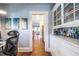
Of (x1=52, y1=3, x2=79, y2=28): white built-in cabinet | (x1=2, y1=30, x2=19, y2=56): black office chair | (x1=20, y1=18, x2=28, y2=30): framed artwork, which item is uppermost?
(x1=52, y1=3, x2=79, y2=28): white built-in cabinet

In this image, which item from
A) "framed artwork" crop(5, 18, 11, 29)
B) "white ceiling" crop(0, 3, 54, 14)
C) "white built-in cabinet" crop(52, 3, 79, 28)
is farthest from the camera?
"framed artwork" crop(5, 18, 11, 29)

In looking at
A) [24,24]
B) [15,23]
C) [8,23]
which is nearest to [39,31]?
[24,24]

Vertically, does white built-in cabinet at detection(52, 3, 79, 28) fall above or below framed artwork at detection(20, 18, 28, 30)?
above

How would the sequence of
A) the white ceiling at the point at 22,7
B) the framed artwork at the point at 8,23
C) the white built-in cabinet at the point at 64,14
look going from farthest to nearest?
the framed artwork at the point at 8,23 → the white ceiling at the point at 22,7 → the white built-in cabinet at the point at 64,14

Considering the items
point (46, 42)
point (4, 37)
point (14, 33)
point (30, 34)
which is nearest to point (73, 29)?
point (46, 42)

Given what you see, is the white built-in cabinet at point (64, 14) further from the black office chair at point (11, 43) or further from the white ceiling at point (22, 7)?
the black office chair at point (11, 43)

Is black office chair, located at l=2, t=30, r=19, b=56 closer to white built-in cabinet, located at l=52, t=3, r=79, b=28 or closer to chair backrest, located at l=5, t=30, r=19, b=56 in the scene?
chair backrest, located at l=5, t=30, r=19, b=56

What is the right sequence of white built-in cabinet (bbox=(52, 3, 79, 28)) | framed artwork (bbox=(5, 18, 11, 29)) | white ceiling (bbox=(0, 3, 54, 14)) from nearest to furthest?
white built-in cabinet (bbox=(52, 3, 79, 28)) → white ceiling (bbox=(0, 3, 54, 14)) → framed artwork (bbox=(5, 18, 11, 29))

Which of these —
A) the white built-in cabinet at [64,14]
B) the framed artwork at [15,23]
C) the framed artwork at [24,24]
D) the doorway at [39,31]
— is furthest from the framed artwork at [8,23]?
the white built-in cabinet at [64,14]

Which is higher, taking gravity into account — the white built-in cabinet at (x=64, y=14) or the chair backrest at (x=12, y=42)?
the white built-in cabinet at (x=64, y=14)

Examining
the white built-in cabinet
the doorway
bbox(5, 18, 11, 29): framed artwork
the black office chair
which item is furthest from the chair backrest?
the white built-in cabinet

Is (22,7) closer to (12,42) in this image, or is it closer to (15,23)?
(15,23)

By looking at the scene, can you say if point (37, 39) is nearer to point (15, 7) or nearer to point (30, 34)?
point (30, 34)

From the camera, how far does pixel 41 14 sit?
6.84 ft
